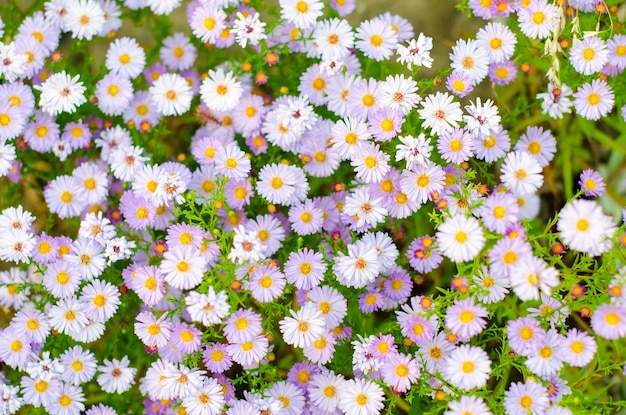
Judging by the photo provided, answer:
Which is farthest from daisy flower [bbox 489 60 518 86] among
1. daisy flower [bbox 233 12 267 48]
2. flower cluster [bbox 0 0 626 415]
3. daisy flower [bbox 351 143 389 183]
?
daisy flower [bbox 233 12 267 48]

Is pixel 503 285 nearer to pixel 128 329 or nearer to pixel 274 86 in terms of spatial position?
pixel 274 86

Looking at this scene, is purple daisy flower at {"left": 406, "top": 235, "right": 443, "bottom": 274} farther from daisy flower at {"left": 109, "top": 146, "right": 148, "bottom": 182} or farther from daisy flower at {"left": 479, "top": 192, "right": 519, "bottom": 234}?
daisy flower at {"left": 109, "top": 146, "right": 148, "bottom": 182}

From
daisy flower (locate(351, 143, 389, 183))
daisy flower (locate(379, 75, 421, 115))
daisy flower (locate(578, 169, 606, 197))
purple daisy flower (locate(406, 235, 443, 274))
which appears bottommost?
purple daisy flower (locate(406, 235, 443, 274))

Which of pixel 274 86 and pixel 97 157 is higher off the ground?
pixel 274 86

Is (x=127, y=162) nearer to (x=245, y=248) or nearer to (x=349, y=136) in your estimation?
(x=245, y=248)

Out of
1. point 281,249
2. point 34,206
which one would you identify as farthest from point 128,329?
point 34,206

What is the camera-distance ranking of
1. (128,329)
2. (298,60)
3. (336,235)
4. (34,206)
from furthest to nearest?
(34,206)
(298,60)
(128,329)
(336,235)

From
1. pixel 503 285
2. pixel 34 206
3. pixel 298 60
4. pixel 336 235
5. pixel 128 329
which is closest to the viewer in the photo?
pixel 503 285

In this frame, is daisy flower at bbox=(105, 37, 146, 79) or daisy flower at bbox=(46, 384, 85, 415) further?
daisy flower at bbox=(105, 37, 146, 79)
